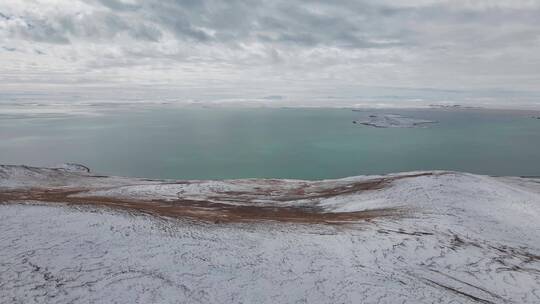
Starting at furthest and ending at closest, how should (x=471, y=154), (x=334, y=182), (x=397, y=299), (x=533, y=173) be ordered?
(x=471, y=154) < (x=533, y=173) < (x=334, y=182) < (x=397, y=299)

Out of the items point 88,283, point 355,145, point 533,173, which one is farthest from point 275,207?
point 355,145

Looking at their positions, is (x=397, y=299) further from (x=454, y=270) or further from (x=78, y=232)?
(x=78, y=232)

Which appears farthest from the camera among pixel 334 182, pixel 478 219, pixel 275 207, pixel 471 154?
pixel 471 154

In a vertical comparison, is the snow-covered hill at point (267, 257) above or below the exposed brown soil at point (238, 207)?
above

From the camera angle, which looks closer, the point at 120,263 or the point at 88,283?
the point at 88,283

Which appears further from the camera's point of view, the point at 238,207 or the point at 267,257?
the point at 238,207

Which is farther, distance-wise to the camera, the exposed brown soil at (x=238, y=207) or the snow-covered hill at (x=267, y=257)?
the exposed brown soil at (x=238, y=207)
